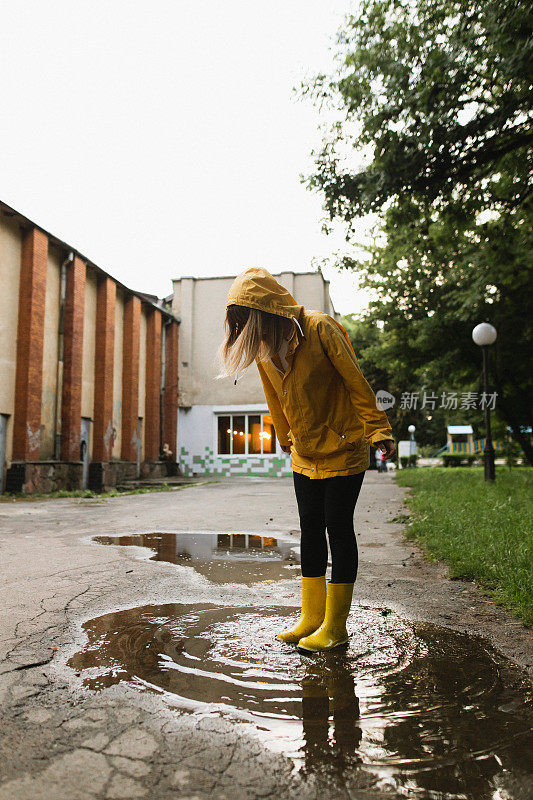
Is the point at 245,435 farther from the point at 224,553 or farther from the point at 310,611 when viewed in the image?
the point at 310,611

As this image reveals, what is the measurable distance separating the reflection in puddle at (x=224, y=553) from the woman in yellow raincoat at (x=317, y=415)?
140cm

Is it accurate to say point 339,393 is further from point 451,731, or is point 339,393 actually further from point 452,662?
point 451,731

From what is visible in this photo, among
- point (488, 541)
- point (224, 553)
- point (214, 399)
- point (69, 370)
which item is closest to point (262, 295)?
point (224, 553)

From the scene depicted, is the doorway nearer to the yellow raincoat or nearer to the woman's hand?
the yellow raincoat

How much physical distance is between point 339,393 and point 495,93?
736 cm

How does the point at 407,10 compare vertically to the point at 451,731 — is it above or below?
above

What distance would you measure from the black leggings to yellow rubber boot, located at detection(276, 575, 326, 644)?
51mm

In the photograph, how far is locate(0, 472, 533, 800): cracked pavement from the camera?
4.98ft

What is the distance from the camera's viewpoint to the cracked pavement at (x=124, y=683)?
152 cm

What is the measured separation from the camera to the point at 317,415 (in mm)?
2830

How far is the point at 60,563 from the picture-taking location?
464 centimetres

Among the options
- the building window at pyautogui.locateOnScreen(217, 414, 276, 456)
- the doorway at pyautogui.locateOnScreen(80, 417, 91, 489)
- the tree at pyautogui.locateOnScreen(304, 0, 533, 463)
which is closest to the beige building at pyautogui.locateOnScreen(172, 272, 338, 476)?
the building window at pyautogui.locateOnScreen(217, 414, 276, 456)

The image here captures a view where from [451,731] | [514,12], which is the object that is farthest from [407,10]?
[451,731]

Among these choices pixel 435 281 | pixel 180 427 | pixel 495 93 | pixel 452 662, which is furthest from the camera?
pixel 180 427
